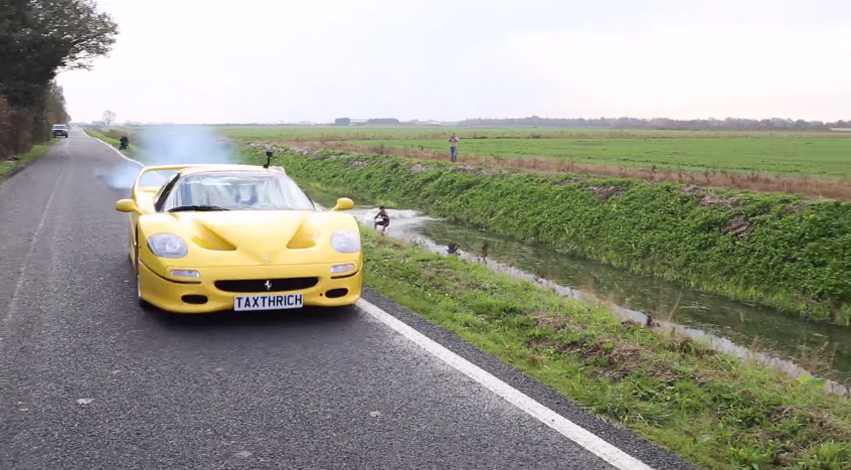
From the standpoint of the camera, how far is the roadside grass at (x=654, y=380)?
11.5ft

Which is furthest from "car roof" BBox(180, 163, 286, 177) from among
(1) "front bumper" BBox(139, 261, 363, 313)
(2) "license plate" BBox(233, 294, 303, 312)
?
(2) "license plate" BBox(233, 294, 303, 312)

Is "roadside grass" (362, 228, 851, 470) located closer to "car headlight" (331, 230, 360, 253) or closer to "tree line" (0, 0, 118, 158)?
"car headlight" (331, 230, 360, 253)

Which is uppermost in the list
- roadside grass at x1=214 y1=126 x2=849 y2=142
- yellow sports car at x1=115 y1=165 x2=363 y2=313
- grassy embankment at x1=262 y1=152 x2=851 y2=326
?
roadside grass at x1=214 y1=126 x2=849 y2=142

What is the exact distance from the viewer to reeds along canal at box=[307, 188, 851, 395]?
7855mm

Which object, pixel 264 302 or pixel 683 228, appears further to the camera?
pixel 683 228

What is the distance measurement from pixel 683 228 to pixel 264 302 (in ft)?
35.9

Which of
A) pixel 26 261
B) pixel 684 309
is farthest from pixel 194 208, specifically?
pixel 684 309

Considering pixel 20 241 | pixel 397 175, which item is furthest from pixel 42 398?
pixel 397 175

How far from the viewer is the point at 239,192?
6656mm

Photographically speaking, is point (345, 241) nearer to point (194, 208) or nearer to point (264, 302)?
point (264, 302)

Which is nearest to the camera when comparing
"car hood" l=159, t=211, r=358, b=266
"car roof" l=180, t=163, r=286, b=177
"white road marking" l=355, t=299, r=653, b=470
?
"white road marking" l=355, t=299, r=653, b=470

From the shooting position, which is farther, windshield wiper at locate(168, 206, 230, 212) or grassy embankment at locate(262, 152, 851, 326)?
A: grassy embankment at locate(262, 152, 851, 326)

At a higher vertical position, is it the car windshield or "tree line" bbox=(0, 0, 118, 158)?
"tree line" bbox=(0, 0, 118, 158)

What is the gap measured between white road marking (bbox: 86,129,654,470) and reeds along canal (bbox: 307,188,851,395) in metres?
3.20
